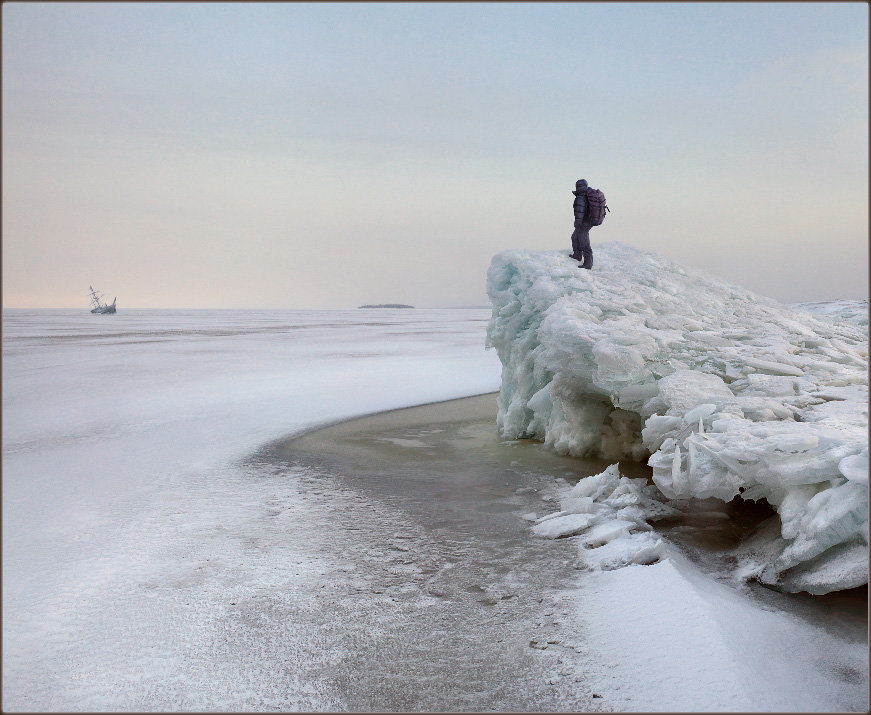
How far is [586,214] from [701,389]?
5310 millimetres

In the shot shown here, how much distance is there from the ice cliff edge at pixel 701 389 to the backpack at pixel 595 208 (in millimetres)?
841

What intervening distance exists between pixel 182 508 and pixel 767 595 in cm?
553

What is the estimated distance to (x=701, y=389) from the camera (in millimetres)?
6195

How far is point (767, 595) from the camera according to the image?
13.5ft

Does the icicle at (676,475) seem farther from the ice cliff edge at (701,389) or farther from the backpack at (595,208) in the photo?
the backpack at (595,208)

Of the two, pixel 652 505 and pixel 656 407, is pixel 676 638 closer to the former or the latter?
pixel 652 505

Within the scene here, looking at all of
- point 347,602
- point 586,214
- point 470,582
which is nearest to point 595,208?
point 586,214

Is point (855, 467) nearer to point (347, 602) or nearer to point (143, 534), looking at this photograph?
point (347, 602)

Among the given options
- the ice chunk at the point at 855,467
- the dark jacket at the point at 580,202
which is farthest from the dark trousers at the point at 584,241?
the ice chunk at the point at 855,467

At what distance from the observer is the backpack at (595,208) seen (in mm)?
10406

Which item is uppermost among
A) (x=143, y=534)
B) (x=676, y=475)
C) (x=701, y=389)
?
(x=701, y=389)

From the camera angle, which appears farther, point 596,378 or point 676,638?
point 596,378

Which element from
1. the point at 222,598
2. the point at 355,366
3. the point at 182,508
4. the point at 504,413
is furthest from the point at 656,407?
the point at 355,366

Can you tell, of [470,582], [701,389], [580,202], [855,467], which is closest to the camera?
[855,467]
